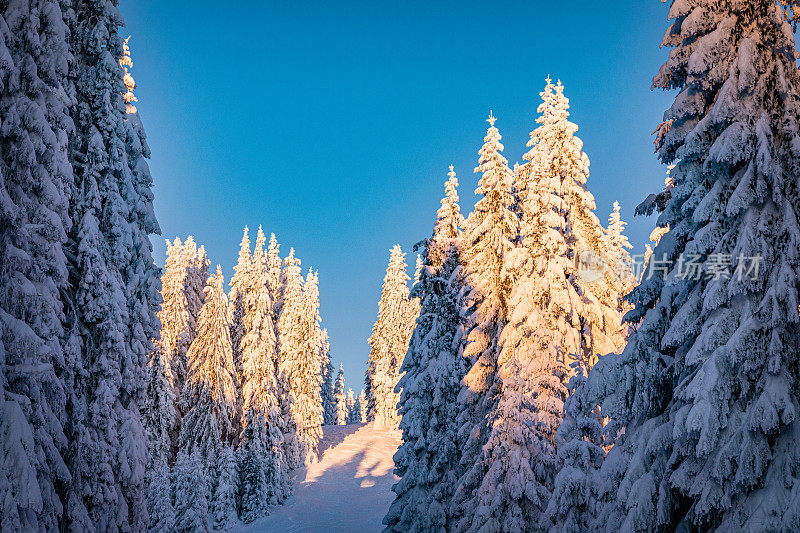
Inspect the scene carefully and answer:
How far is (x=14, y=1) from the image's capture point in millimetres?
11297

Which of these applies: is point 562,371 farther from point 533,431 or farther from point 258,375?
point 258,375

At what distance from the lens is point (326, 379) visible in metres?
72.8

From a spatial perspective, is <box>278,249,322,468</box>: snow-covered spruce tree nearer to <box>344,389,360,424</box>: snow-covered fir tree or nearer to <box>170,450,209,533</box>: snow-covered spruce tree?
<box>170,450,209,533</box>: snow-covered spruce tree

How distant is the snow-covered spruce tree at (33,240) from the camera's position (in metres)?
10.2

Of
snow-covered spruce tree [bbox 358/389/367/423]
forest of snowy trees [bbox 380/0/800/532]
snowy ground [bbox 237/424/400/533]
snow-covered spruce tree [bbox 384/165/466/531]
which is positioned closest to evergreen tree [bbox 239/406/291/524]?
snowy ground [bbox 237/424/400/533]

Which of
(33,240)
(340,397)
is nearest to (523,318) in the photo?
(33,240)

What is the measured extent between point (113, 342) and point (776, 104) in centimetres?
1459

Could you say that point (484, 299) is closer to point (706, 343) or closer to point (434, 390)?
point (434, 390)

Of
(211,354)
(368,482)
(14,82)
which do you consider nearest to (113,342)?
(14,82)

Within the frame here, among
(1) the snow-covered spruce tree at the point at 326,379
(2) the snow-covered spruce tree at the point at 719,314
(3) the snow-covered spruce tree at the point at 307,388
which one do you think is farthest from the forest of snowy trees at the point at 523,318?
(1) the snow-covered spruce tree at the point at 326,379

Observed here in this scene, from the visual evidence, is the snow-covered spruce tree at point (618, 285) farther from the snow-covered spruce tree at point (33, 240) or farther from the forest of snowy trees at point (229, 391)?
the forest of snowy trees at point (229, 391)

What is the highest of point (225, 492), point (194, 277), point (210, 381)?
point (194, 277)

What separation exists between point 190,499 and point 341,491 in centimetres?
1489

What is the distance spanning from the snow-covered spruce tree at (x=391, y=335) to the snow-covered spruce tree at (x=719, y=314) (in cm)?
4892
